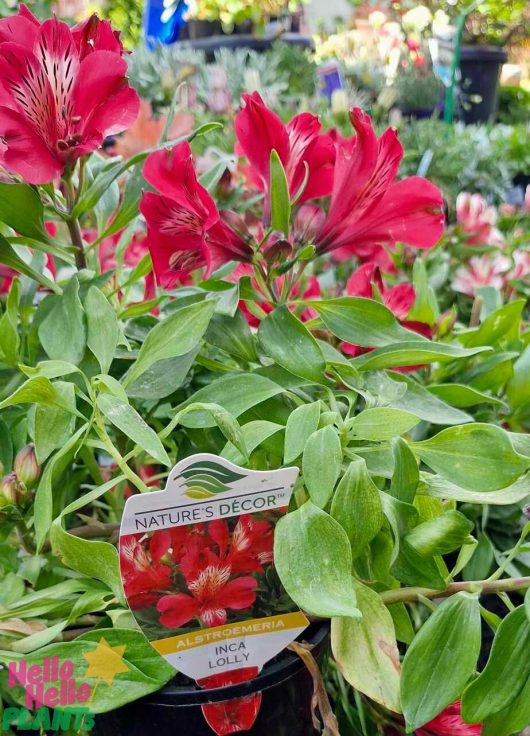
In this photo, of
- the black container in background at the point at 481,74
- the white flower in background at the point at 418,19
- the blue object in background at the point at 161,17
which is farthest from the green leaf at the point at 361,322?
the white flower in background at the point at 418,19

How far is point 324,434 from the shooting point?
336 mm

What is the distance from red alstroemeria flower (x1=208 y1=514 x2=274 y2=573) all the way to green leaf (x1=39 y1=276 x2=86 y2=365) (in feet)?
0.42

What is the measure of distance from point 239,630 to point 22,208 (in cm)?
25

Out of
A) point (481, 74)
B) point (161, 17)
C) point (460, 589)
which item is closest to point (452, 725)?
point (460, 589)

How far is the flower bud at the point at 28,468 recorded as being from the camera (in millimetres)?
393

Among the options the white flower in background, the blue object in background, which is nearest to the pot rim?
the blue object in background

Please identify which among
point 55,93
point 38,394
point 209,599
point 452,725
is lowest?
point 452,725

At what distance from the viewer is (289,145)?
1.47 feet

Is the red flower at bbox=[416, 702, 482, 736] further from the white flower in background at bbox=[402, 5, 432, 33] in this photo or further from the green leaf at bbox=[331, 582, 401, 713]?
the white flower in background at bbox=[402, 5, 432, 33]

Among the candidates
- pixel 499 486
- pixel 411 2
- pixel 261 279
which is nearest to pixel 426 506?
pixel 499 486

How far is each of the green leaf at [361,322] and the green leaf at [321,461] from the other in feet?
0.38

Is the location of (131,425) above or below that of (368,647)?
above

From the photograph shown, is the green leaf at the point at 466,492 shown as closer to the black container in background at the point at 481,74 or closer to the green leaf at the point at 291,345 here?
the green leaf at the point at 291,345

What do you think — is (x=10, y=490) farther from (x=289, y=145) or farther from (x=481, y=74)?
(x=481, y=74)
